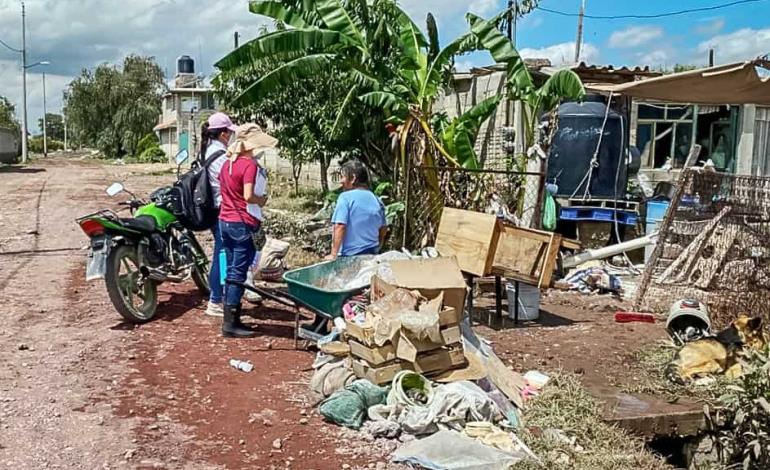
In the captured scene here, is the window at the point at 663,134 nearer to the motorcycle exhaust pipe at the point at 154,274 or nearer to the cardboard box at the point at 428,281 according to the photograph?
the cardboard box at the point at 428,281

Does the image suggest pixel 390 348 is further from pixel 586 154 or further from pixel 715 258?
pixel 586 154

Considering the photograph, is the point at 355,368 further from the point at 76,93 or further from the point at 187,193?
the point at 76,93

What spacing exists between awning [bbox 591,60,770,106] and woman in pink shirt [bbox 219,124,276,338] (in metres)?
5.04

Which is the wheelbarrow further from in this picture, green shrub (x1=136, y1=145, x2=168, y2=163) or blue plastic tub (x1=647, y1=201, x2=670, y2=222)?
green shrub (x1=136, y1=145, x2=168, y2=163)

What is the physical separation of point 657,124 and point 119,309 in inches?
483

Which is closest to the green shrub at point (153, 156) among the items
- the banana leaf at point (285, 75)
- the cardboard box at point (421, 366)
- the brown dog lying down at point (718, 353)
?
the banana leaf at point (285, 75)

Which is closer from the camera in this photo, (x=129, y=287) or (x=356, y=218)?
(x=356, y=218)

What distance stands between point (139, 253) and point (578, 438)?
431 centimetres

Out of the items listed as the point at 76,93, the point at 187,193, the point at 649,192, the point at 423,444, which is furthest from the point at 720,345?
the point at 76,93

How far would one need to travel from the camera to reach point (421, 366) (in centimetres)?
533

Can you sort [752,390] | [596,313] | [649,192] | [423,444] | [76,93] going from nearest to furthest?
[423,444] < [752,390] < [596,313] < [649,192] < [76,93]

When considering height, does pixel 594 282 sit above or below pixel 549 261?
below

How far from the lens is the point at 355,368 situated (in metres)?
5.43

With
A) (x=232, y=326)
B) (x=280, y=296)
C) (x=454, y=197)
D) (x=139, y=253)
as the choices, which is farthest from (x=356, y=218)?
(x=454, y=197)
